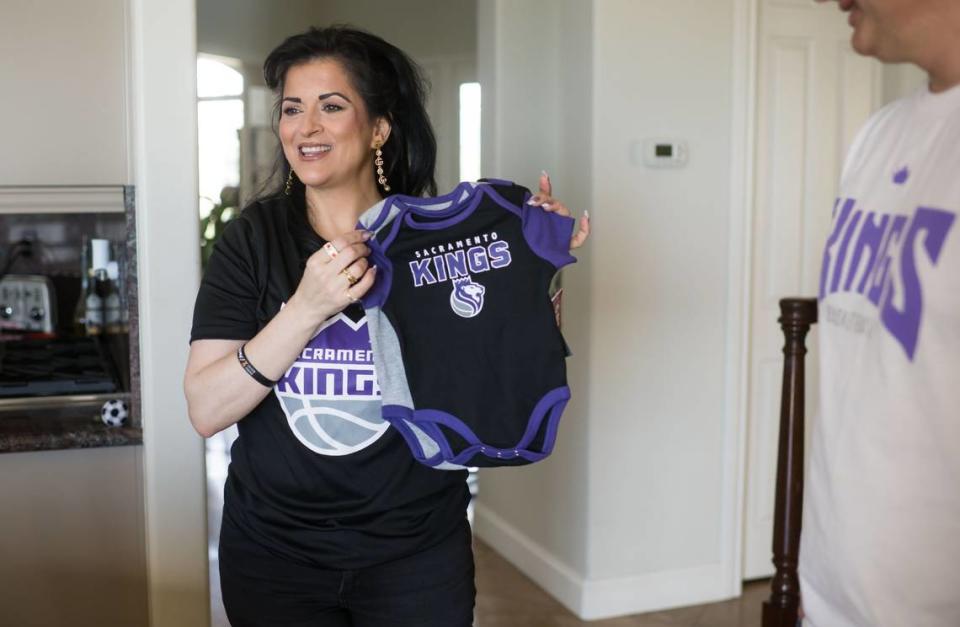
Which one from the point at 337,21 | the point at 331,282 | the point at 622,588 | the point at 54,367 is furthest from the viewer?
the point at 337,21

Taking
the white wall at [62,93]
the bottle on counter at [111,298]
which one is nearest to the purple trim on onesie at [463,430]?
the white wall at [62,93]

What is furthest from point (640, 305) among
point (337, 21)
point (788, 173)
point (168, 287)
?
point (337, 21)

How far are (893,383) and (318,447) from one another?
868 mm

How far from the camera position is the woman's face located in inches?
68.6

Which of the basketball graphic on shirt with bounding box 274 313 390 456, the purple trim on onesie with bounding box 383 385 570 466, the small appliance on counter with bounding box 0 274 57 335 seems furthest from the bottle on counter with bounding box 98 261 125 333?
the purple trim on onesie with bounding box 383 385 570 466

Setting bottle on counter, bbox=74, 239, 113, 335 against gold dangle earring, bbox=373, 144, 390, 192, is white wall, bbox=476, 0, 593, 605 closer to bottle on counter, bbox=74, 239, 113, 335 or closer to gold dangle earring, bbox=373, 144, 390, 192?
bottle on counter, bbox=74, 239, 113, 335

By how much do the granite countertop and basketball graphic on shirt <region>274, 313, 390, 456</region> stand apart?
1.04 meters

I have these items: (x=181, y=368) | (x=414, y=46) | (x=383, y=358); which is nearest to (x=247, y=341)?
(x=383, y=358)

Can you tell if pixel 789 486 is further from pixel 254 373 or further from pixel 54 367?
pixel 54 367

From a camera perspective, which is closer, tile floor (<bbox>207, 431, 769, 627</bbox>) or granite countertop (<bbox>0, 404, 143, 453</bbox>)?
granite countertop (<bbox>0, 404, 143, 453</bbox>)

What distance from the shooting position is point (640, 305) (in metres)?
3.54

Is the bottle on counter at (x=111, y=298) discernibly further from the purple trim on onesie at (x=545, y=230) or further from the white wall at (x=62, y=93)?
the purple trim on onesie at (x=545, y=230)

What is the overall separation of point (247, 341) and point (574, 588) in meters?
2.29

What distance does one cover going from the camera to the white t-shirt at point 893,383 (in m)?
1.12
